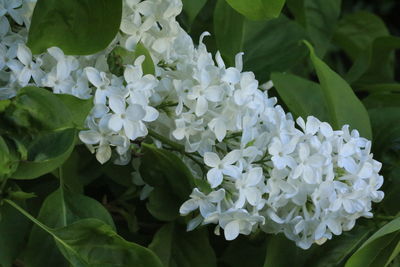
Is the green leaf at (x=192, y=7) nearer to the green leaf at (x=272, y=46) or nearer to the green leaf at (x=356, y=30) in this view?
the green leaf at (x=272, y=46)

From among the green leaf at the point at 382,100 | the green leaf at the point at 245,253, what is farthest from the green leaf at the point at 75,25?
the green leaf at the point at 382,100

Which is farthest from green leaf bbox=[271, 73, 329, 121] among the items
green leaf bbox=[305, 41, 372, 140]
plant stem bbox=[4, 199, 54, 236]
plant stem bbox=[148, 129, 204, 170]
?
plant stem bbox=[4, 199, 54, 236]

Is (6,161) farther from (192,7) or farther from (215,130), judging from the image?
(192,7)

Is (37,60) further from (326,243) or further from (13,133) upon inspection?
(326,243)

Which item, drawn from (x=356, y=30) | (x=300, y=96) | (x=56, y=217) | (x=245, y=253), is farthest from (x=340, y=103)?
(x=356, y=30)

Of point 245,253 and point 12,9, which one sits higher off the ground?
point 12,9

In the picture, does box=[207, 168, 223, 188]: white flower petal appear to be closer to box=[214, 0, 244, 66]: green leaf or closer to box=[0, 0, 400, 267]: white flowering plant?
box=[0, 0, 400, 267]: white flowering plant
